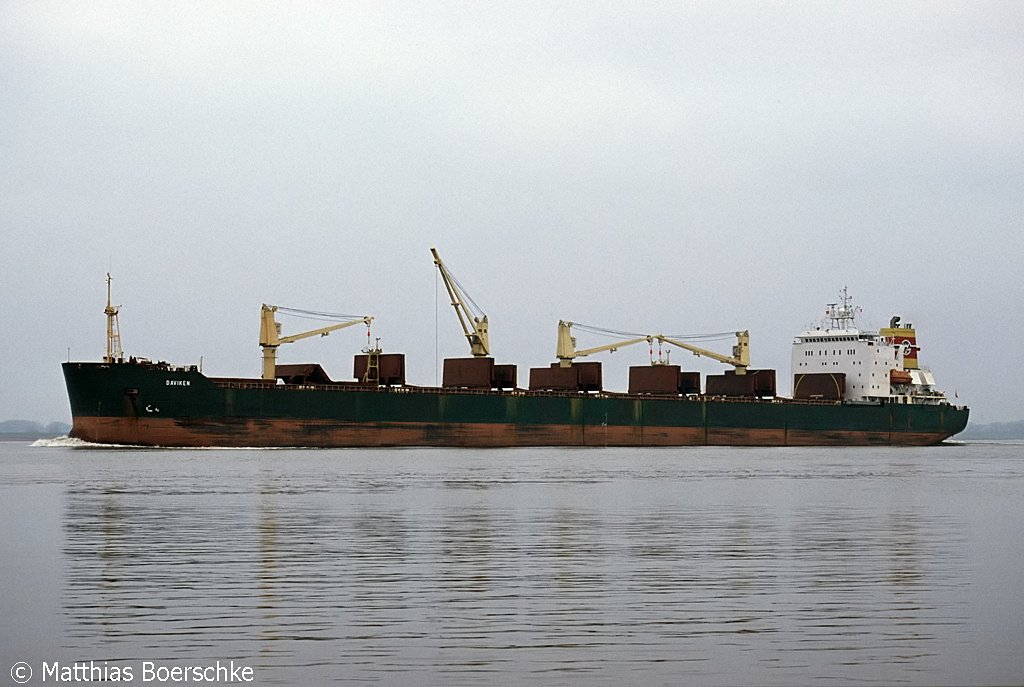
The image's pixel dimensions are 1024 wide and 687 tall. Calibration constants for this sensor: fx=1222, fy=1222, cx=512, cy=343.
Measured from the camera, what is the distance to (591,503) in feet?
73.4

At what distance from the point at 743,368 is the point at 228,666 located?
2607 inches

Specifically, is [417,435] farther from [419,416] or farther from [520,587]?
[520,587]

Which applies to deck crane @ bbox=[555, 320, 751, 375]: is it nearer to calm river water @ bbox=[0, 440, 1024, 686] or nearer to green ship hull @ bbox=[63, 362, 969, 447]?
green ship hull @ bbox=[63, 362, 969, 447]

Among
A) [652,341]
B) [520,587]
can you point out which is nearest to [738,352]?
[652,341]

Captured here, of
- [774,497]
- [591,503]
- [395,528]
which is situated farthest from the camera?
[774,497]

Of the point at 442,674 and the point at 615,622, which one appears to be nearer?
the point at 442,674

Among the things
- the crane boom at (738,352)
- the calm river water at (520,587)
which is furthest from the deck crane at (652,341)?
the calm river water at (520,587)

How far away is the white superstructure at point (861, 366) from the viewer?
2795 inches

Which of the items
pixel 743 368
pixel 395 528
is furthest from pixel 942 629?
pixel 743 368

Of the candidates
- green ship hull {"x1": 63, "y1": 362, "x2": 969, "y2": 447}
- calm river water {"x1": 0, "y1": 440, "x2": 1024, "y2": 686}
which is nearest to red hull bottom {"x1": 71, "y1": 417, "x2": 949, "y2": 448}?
green ship hull {"x1": 63, "y1": 362, "x2": 969, "y2": 447}

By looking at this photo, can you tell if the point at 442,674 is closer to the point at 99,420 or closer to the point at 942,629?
the point at 942,629

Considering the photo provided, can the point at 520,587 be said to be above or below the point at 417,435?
below

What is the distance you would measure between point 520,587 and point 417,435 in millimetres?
42858

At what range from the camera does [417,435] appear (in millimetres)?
53875
